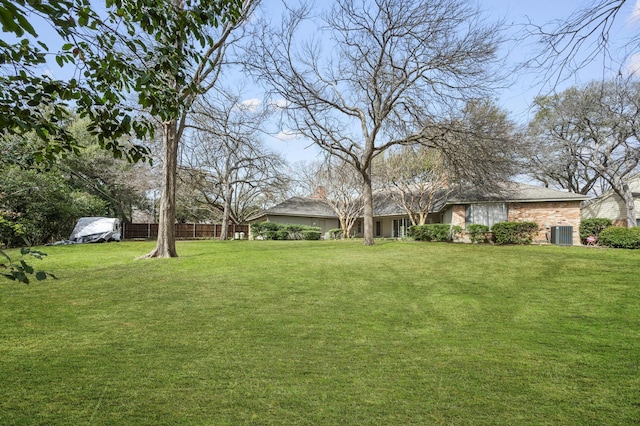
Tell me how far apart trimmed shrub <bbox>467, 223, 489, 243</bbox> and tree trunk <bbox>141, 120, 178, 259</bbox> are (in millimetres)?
13492

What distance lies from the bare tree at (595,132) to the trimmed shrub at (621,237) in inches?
371

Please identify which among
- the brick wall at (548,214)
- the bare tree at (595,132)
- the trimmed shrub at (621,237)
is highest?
the bare tree at (595,132)

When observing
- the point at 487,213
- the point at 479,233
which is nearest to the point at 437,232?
the point at 479,233

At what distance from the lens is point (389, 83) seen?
48.0 ft

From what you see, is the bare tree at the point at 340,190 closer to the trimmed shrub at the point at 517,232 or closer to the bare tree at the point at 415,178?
the bare tree at the point at 415,178

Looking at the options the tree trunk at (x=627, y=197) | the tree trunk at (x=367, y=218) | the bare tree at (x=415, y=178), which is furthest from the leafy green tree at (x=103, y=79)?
the tree trunk at (x=627, y=197)

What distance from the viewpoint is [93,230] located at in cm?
1961

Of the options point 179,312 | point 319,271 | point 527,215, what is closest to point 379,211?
point 527,215

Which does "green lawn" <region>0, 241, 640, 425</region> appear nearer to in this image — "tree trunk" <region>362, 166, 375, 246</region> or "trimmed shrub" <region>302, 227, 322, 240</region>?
"tree trunk" <region>362, 166, 375, 246</region>

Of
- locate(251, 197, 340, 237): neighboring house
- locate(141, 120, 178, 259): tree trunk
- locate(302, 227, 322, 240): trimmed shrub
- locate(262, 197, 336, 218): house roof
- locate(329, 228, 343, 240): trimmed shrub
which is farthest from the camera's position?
locate(251, 197, 340, 237): neighboring house

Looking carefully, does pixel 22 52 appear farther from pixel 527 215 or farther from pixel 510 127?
pixel 527 215

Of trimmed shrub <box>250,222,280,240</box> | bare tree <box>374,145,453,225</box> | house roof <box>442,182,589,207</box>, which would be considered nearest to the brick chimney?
bare tree <box>374,145,453,225</box>

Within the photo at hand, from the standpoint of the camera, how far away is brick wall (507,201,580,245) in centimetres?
1891

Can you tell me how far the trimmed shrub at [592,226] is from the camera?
58.8ft
